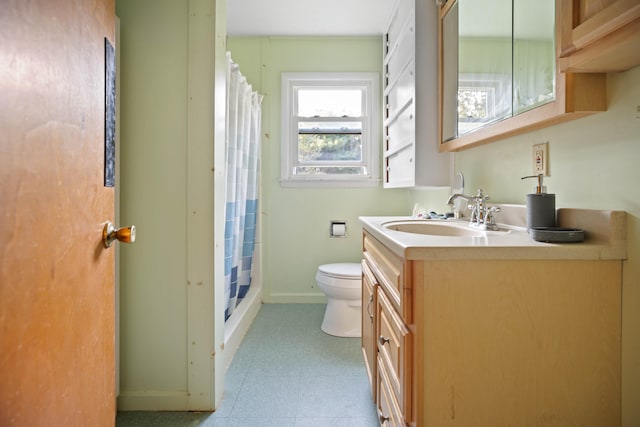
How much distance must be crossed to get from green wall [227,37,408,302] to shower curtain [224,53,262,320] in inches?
7.8

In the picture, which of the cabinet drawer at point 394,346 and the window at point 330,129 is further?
the window at point 330,129

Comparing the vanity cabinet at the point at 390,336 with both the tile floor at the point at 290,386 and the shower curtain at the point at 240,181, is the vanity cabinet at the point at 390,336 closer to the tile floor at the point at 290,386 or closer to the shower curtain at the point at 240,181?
the tile floor at the point at 290,386

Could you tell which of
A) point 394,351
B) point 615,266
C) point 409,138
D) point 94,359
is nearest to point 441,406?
point 394,351

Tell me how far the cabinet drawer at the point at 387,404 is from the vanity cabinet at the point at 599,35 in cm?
97

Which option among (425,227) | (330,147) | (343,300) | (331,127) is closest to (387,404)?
(425,227)

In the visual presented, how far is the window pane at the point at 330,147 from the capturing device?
2969mm

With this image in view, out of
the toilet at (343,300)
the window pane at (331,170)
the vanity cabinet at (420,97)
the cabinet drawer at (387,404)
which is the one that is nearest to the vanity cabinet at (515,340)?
the cabinet drawer at (387,404)

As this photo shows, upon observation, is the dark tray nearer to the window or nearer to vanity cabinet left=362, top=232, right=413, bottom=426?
vanity cabinet left=362, top=232, right=413, bottom=426

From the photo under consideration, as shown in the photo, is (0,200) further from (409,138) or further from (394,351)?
(409,138)

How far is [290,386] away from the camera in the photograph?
1.68m

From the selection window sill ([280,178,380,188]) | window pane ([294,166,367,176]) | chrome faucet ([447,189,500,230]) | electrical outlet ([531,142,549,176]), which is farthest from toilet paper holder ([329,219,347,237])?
electrical outlet ([531,142,549,176])

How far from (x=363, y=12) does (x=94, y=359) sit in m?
2.69

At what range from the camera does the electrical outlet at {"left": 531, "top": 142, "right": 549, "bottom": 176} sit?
108cm

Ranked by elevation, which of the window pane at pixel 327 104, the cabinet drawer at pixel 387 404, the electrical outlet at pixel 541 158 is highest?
the window pane at pixel 327 104
